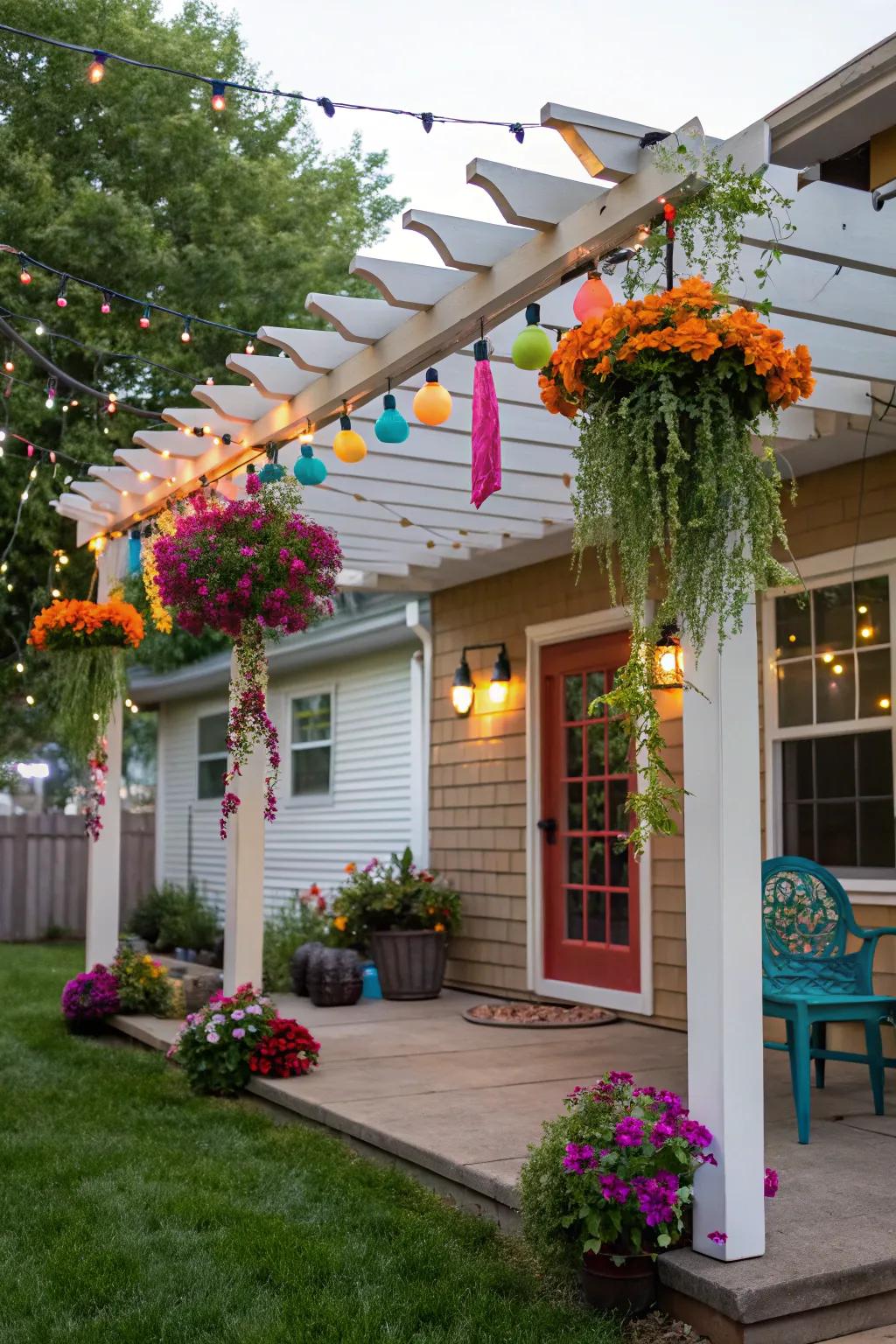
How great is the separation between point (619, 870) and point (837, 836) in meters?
1.62

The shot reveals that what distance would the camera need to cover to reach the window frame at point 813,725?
5.67m

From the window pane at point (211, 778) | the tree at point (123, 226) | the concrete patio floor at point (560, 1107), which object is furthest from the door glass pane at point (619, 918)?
the window pane at point (211, 778)

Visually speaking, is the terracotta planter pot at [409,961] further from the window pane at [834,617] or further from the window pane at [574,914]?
the window pane at [834,617]

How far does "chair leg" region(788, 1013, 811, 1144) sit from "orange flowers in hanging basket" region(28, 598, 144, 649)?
389cm

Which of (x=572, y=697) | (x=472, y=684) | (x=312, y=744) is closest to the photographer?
(x=572, y=697)

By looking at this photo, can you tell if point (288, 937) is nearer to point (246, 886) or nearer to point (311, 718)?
point (311, 718)

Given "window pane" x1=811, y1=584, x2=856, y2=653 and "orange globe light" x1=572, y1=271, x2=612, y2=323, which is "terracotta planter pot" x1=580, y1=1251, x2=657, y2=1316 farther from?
"window pane" x1=811, y1=584, x2=856, y2=653

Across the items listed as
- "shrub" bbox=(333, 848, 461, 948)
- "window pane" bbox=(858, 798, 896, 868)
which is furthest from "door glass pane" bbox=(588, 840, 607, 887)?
"window pane" bbox=(858, 798, 896, 868)

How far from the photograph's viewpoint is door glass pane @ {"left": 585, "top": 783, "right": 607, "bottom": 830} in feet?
24.6

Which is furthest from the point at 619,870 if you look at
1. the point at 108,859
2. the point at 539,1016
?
the point at 108,859

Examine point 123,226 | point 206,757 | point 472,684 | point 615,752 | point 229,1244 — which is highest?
point 123,226

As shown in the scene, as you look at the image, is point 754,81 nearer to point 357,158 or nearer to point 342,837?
point 357,158

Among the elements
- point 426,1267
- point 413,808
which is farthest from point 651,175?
point 413,808

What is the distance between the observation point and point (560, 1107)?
192 inches
